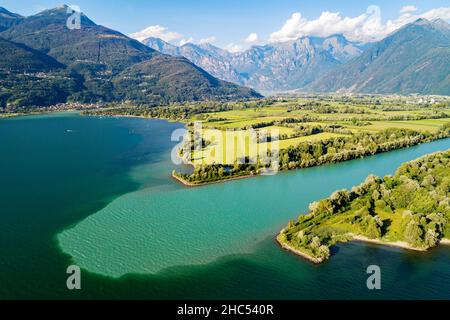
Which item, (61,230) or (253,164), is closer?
(61,230)

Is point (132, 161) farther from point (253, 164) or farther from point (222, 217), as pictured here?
point (222, 217)

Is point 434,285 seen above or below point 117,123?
below

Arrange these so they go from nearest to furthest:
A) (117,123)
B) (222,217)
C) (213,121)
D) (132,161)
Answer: (222,217) → (132,161) → (213,121) → (117,123)

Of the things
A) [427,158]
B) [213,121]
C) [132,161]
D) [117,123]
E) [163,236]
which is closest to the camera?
[163,236]

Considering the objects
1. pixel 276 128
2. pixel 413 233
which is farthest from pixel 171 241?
pixel 276 128

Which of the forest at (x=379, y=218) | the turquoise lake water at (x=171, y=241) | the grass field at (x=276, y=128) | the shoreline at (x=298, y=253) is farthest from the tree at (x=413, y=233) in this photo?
the grass field at (x=276, y=128)

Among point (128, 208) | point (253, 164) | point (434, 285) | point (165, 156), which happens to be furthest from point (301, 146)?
point (434, 285)

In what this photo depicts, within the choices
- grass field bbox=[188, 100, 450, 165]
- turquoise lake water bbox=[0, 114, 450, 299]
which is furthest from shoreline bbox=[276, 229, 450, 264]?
grass field bbox=[188, 100, 450, 165]

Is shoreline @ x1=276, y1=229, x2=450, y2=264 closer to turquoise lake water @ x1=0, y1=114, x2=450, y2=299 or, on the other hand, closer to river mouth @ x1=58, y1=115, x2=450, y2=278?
turquoise lake water @ x1=0, y1=114, x2=450, y2=299
